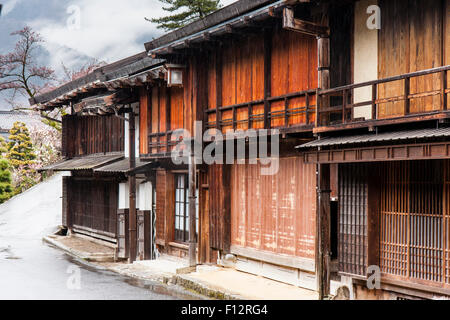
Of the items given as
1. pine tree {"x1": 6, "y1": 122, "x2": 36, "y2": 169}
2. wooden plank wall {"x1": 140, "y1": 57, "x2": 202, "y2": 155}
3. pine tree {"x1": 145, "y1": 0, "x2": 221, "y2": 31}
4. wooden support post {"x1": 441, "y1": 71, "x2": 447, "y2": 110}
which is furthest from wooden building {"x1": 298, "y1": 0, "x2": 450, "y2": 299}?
pine tree {"x1": 6, "y1": 122, "x2": 36, "y2": 169}

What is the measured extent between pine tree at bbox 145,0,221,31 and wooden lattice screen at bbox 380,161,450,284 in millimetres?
33853

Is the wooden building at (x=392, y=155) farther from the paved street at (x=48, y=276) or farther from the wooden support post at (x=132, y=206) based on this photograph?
the wooden support post at (x=132, y=206)

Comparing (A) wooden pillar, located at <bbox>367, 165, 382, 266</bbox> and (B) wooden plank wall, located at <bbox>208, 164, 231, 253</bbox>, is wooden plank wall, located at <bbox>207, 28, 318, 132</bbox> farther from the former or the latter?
(A) wooden pillar, located at <bbox>367, 165, 382, 266</bbox>

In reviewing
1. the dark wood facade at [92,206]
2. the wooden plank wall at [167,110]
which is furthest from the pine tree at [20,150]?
the wooden plank wall at [167,110]

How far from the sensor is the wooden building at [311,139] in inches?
403

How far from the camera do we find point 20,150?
4903cm

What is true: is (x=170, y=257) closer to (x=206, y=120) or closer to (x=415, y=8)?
(x=206, y=120)

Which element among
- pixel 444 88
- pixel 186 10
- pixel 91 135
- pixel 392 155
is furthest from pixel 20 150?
pixel 444 88

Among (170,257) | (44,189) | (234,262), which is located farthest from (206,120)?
(44,189)

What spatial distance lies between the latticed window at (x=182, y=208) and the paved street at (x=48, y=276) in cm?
299

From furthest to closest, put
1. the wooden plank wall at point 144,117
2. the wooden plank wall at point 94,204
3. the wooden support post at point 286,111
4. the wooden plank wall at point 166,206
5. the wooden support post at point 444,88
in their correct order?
the wooden plank wall at point 94,204, the wooden plank wall at point 144,117, the wooden plank wall at point 166,206, the wooden support post at point 286,111, the wooden support post at point 444,88

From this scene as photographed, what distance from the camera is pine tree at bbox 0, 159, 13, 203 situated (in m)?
43.2

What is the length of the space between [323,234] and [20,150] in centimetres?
4298

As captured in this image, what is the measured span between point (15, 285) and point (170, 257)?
624 cm
